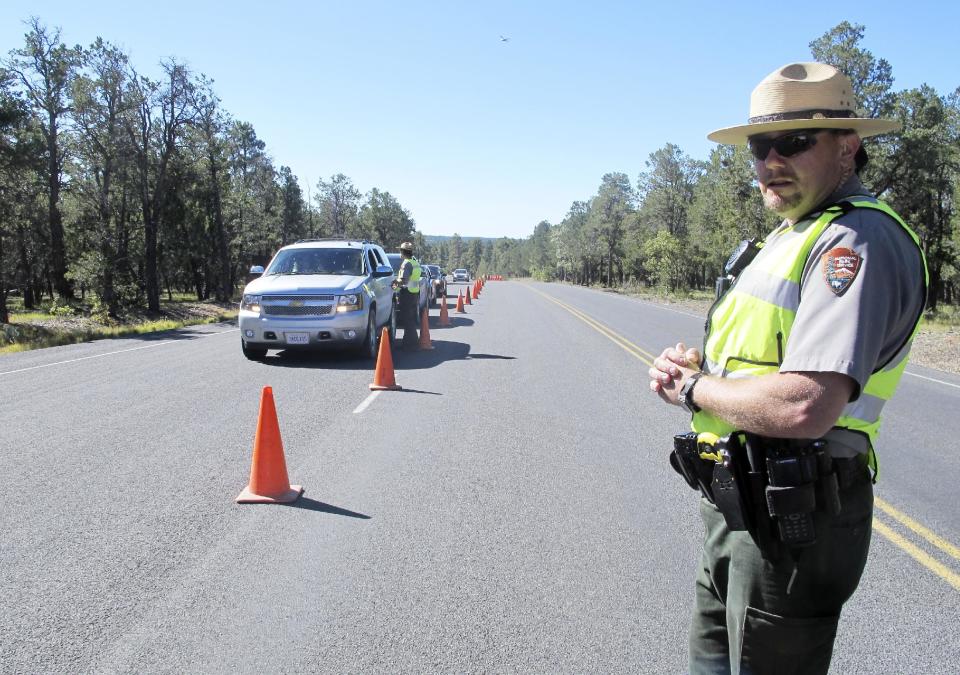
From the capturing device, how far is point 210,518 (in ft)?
16.3

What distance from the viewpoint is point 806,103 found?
1985mm

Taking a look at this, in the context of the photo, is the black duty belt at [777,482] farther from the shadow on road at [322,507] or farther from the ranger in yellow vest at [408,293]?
the ranger in yellow vest at [408,293]

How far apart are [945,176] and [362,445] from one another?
54.2 m

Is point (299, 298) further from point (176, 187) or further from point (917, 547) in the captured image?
point (176, 187)

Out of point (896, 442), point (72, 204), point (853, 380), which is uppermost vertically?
point (72, 204)

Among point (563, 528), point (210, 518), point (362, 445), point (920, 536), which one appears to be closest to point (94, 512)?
point (210, 518)

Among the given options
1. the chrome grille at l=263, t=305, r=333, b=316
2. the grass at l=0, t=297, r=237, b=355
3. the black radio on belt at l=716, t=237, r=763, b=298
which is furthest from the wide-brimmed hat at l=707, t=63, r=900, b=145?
the grass at l=0, t=297, r=237, b=355

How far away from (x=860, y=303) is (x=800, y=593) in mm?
777

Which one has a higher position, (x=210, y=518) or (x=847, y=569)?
(x=847, y=569)

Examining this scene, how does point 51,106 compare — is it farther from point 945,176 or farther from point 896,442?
point 945,176

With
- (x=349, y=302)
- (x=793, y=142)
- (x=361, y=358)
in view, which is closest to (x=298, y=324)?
(x=349, y=302)

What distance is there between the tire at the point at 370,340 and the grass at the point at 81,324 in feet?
29.4

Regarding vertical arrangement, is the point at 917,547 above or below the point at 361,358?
below

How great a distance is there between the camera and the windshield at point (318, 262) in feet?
45.6
